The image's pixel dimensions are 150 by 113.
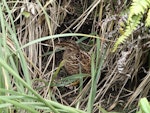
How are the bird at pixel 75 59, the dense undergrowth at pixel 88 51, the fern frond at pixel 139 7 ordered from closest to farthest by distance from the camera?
1. the fern frond at pixel 139 7
2. the dense undergrowth at pixel 88 51
3. the bird at pixel 75 59

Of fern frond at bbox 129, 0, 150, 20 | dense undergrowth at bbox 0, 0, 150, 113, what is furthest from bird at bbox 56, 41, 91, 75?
fern frond at bbox 129, 0, 150, 20

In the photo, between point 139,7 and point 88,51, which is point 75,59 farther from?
point 139,7

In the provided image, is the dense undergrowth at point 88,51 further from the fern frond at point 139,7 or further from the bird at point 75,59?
the fern frond at point 139,7

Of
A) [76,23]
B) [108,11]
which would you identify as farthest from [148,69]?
[76,23]

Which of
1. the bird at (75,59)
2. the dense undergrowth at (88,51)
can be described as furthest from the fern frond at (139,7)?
the bird at (75,59)

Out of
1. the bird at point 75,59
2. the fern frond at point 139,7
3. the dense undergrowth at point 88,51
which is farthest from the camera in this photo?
the bird at point 75,59

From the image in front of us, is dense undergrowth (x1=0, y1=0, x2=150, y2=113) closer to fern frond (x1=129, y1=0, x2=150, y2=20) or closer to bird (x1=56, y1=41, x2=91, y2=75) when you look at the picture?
bird (x1=56, y1=41, x2=91, y2=75)
